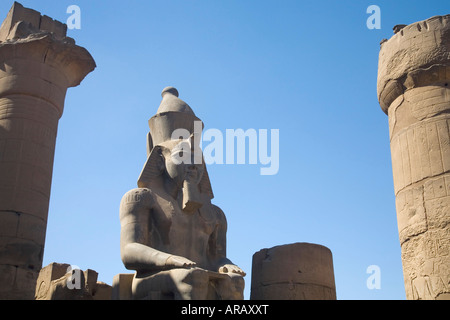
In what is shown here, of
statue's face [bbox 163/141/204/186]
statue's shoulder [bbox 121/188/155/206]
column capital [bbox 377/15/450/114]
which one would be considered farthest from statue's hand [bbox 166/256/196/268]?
column capital [bbox 377/15/450/114]

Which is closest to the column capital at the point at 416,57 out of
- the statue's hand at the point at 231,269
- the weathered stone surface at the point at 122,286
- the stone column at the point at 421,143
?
the stone column at the point at 421,143

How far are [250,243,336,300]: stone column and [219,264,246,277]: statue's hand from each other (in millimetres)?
1233

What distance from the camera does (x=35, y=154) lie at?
9.17m

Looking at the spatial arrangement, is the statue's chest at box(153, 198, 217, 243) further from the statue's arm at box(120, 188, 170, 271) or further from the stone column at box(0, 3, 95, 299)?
the stone column at box(0, 3, 95, 299)

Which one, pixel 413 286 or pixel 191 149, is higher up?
pixel 191 149

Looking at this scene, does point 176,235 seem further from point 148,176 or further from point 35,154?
point 35,154

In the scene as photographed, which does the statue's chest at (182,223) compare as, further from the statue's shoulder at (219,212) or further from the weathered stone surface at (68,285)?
the weathered stone surface at (68,285)

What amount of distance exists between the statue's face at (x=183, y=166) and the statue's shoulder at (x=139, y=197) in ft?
1.30

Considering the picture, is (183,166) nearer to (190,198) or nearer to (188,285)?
(190,198)

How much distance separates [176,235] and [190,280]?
1026mm

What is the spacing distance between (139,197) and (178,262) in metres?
1.01

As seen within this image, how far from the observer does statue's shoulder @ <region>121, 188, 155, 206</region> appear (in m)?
7.50

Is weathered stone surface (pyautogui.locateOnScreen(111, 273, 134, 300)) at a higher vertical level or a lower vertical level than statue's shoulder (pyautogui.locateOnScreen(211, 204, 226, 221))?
lower
